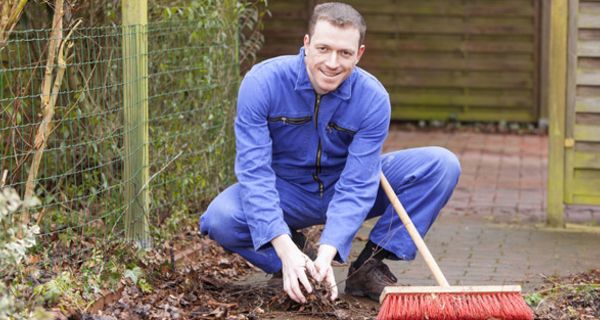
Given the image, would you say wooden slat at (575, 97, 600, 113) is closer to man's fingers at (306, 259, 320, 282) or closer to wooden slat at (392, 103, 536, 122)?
man's fingers at (306, 259, 320, 282)

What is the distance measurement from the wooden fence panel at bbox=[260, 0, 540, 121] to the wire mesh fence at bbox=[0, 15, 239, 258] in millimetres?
5462

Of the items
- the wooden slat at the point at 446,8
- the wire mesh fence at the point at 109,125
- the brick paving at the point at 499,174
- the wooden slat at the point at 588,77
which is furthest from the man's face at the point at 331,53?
the wooden slat at the point at 446,8

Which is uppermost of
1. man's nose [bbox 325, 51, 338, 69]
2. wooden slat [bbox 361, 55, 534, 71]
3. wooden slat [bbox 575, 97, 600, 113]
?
man's nose [bbox 325, 51, 338, 69]

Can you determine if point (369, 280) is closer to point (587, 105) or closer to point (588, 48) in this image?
point (587, 105)

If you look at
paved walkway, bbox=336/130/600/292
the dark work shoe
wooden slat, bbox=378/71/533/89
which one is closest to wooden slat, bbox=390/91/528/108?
wooden slat, bbox=378/71/533/89

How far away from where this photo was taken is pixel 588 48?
7.17m

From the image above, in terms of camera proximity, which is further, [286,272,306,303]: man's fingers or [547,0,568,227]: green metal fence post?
[547,0,568,227]: green metal fence post

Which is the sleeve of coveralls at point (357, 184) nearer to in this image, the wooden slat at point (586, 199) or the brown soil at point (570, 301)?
the brown soil at point (570, 301)

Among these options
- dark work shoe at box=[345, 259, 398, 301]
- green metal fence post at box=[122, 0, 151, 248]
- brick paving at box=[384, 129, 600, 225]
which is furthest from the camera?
brick paving at box=[384, 129, 600, 225]

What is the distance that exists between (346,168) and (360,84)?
1.30 feet

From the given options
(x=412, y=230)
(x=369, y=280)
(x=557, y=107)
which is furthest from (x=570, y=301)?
(x=557, y=107)

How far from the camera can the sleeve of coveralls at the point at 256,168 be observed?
475 centimetres

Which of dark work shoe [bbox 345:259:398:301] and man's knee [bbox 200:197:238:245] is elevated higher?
man's knee [bbox 200:197:238:245]

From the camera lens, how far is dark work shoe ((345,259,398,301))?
17.2ft
